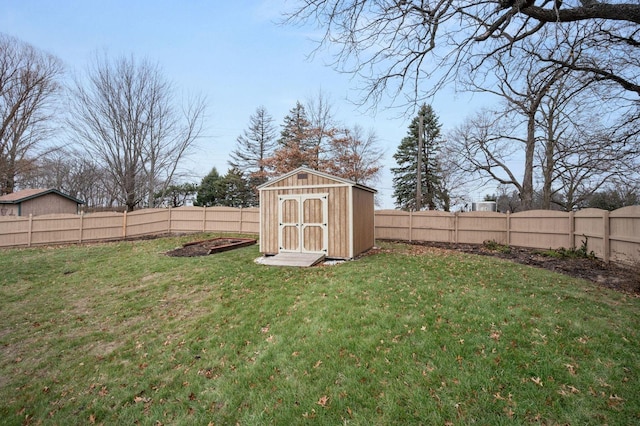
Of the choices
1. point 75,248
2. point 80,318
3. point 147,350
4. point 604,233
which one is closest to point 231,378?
point 147,350

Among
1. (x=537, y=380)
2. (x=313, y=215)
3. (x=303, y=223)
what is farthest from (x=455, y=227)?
(x=537, y=380)

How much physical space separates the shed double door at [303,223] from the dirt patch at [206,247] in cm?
254

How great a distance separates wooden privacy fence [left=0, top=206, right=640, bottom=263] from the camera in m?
7.11

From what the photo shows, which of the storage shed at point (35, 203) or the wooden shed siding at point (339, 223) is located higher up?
the storage shed at point (35, 203)

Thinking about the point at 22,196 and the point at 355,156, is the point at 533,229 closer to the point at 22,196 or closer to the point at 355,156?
the point at 355,156

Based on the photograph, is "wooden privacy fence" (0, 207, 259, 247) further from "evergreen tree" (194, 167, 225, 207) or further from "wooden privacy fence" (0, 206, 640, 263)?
"evergreen tree" (194, 167, 225, 207)

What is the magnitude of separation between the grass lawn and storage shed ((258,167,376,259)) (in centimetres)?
199

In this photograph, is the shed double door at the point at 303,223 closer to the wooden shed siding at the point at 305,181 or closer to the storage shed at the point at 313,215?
the storage shed at the point at 313,215

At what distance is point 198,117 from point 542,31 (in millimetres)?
18019

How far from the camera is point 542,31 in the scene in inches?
189

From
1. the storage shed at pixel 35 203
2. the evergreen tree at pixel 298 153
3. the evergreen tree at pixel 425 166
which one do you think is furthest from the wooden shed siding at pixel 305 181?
the evergreen tree at pixel 425 166

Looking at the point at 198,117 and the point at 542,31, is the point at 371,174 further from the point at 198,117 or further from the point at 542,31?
the point at 542,31

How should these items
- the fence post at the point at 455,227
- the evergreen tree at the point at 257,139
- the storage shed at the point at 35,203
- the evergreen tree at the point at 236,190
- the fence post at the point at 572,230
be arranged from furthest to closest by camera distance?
the evergreen tree at the point at 257,139, the evergreen tree at the point at 236,190, the storage shed at the point at 35,203, the fence post at the point at 455,227, the fence post at the point at 572,230

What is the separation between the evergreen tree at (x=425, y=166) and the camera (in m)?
25.1
